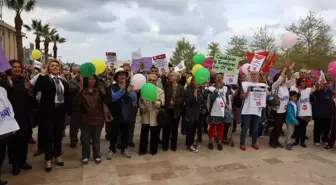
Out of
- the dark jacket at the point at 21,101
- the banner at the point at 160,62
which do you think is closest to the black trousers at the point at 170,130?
the banner at the point at 160,62

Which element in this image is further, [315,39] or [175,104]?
[315,39]

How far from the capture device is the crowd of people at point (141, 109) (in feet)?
15.4

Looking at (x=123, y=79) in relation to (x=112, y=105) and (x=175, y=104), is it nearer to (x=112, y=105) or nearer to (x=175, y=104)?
(x=112, y=105)

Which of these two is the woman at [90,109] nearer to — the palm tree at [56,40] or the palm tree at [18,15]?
the palm tree at [18,15]

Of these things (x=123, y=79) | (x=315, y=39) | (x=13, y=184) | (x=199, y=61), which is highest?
(x=315, y=39)

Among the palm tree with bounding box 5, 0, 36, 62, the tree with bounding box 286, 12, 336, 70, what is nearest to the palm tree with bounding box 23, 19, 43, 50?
the palm tree with bounding box 5, 0, 36, 62

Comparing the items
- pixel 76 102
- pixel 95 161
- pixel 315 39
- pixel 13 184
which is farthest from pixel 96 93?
pixel 315 39

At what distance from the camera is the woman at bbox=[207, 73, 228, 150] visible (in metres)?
6.10

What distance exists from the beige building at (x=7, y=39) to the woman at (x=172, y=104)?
3551 centimetres

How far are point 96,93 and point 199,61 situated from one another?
330 centimetres

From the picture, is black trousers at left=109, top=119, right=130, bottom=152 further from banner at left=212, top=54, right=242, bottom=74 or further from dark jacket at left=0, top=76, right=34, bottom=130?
banner at left=212, top=54, right=242, bottom=74

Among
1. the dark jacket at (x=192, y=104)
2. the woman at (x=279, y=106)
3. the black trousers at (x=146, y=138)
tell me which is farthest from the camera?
the woman at (x=279, y=106)

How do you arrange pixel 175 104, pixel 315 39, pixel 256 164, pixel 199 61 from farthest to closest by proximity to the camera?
pixel 315 39 < pixel 199 61 < pixel 175 104 < pixel 256 164

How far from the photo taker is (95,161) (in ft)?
17.3
